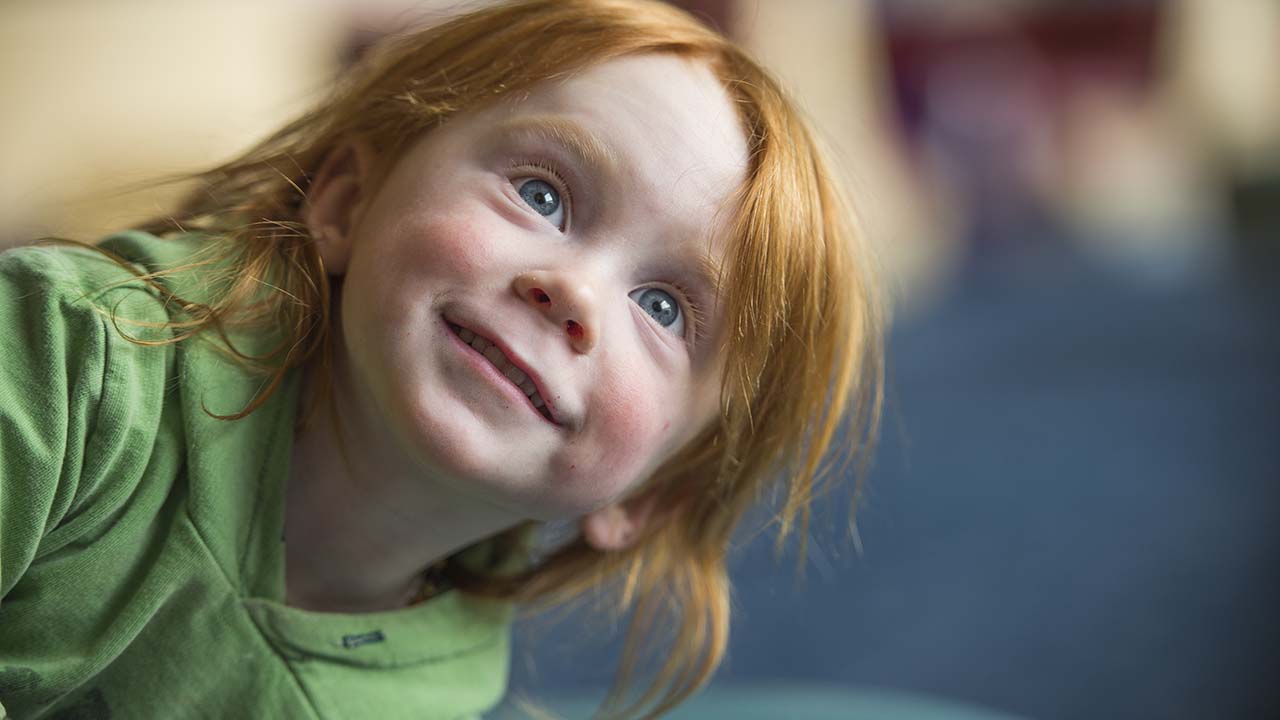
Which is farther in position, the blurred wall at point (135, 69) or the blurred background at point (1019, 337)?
the blurred wall at point (135, 69)

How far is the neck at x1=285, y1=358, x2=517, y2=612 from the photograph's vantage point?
0.62 m

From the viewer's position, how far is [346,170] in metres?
0.66

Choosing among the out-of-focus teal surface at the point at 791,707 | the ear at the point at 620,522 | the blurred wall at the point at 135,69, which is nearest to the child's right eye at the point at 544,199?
the ear at the point at 620,522

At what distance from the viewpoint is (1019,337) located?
1276 mm

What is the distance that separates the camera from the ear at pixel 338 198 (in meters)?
0.63

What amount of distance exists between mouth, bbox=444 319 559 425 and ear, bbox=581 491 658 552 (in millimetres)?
183

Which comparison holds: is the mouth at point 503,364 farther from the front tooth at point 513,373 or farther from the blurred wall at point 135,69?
the blurred wall at point 135,69

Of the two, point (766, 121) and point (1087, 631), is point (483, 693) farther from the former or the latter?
point (1087, 631)

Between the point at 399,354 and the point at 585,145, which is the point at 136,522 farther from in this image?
the point at 585,145

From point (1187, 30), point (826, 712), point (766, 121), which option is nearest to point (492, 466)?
point (766, 121)

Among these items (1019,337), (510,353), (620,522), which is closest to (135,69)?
(1019,337)

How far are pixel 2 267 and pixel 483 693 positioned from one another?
0.36 m

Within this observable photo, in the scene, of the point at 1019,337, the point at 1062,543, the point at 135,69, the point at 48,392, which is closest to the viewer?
the point at 48,392

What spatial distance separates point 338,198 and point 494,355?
0.16 m
